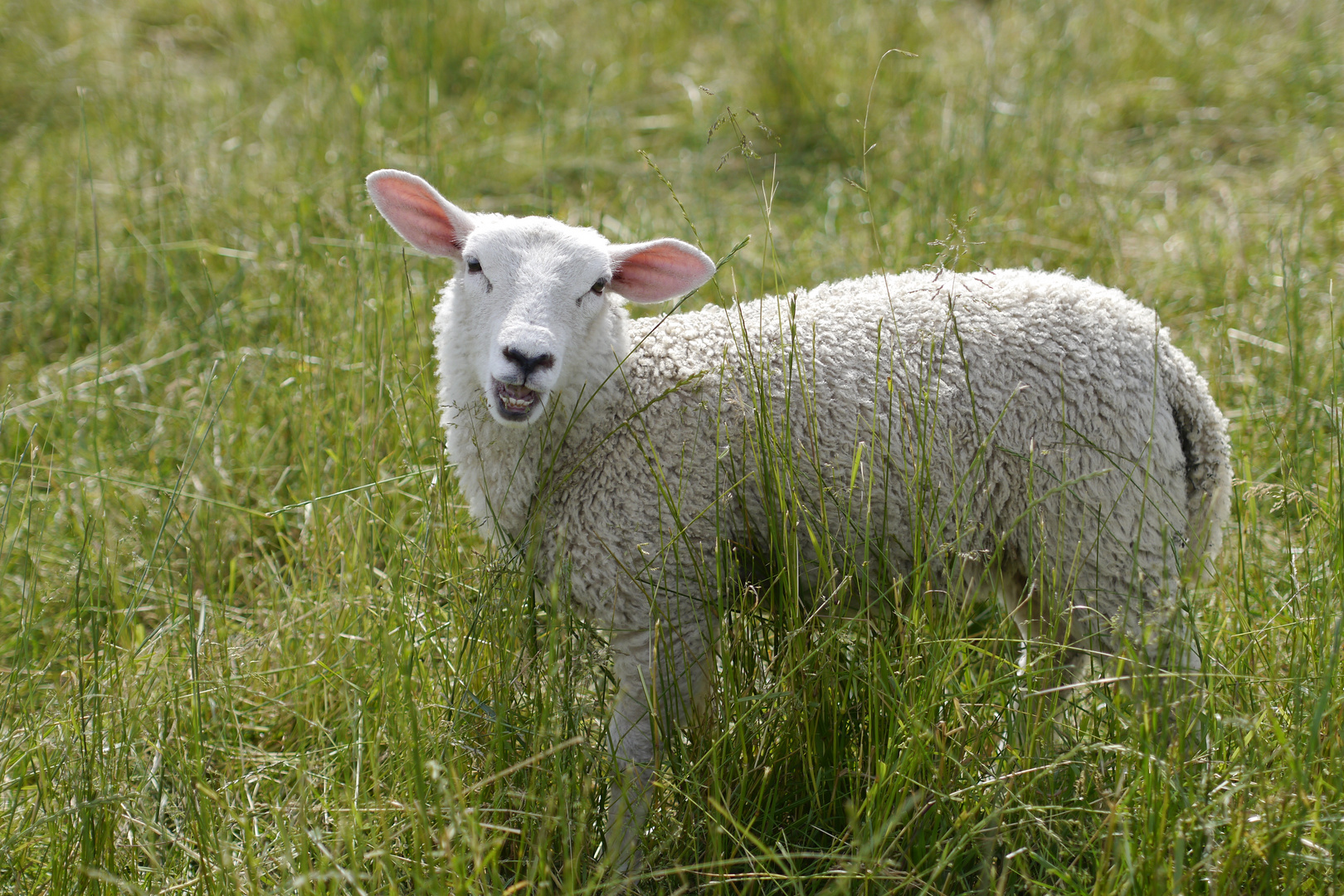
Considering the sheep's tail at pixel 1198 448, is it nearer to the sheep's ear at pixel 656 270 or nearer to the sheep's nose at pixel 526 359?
the sheep's ear at pixel 656 270

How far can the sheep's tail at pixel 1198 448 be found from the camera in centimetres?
255

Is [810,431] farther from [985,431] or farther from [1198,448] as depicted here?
[1198,448]

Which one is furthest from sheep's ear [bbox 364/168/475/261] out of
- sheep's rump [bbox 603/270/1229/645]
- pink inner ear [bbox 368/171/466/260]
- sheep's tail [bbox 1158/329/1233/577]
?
sheep's tail [bbox 1158/329/1233/577]

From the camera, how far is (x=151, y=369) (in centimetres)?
380

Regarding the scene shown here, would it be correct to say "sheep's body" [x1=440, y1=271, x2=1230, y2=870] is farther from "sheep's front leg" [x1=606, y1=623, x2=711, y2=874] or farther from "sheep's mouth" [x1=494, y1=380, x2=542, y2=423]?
"sheep's mouth" [x1=494, y1=380, x2=542, y2=423]

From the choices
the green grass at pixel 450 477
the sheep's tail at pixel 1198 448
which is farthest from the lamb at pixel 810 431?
the green grass at pixel 450 477

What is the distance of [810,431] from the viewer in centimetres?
239

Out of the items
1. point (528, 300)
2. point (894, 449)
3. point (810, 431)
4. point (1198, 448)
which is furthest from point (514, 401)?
point (1198, 448)

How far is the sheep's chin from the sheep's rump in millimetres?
241

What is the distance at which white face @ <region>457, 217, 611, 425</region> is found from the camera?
88.4 inches

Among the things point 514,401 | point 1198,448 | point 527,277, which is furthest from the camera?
point 1198,448

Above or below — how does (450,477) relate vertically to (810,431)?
below

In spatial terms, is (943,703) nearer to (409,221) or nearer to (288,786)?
(288,786)

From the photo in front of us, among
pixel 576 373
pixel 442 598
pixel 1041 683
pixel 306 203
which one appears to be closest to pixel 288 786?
pixel 442 598
